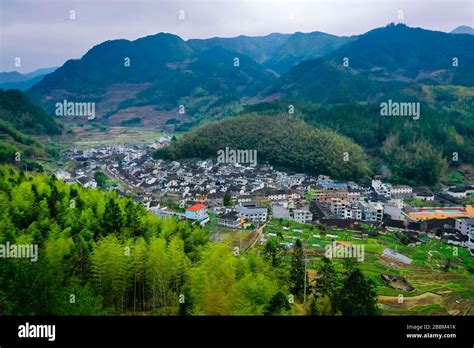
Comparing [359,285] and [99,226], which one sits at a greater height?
[99,226]

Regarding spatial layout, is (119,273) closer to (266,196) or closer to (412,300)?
(412,300)

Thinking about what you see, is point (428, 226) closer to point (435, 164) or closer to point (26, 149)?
point (435, 164)

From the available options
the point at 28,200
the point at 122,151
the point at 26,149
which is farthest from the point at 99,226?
the point at 122,151

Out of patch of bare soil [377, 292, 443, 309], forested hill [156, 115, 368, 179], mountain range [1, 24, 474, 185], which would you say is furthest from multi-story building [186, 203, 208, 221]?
forested hill [156, 115, 368, 179]

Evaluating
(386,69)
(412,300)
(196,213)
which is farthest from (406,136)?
(386,69)

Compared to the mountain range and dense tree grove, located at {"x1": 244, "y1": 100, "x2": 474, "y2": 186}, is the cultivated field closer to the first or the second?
the mountain range

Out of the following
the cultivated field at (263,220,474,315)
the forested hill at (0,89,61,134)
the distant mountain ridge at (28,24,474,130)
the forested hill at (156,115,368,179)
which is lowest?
the cultivated field at (263,220,474,315)
